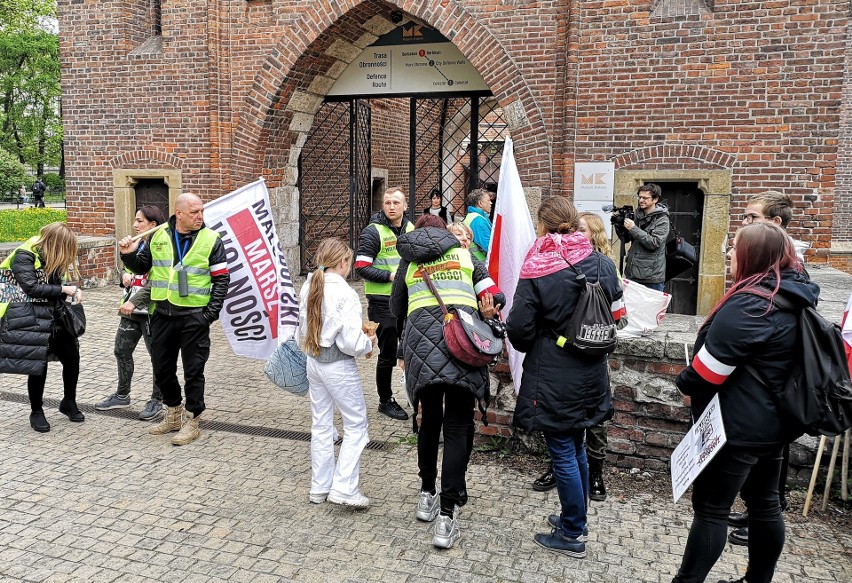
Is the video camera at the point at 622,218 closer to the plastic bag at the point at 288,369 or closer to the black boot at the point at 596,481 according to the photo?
the black boot at the point at 596,481

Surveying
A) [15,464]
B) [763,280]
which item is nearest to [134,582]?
[15,464]

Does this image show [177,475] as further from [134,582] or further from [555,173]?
[555,173]

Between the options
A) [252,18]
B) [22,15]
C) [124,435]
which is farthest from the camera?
[22,15]

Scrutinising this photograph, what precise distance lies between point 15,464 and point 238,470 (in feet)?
5.03

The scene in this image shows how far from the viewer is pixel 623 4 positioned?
939 cm

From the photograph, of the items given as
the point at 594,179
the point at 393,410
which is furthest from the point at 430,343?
the point at 594,179

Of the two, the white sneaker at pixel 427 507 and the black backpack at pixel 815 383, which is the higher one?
the black backpack at pixel 815 383

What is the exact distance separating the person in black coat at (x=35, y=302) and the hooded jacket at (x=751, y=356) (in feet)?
15.0

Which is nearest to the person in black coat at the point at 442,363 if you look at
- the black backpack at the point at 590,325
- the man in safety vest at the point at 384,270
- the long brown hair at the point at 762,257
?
the black backpack at the point at 590,325

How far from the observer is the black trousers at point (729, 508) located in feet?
10.1

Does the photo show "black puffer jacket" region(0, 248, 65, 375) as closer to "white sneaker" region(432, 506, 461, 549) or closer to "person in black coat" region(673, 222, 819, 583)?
"white sneaker" region(432, 506, 461, 549)

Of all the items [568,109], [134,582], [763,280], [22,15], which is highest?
[22,15]

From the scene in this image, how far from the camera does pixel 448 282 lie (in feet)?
13.2

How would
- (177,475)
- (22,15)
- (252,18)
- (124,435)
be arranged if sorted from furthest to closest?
1. (22,15)
2. (252,18)
3. (124,435)
4. (177,475)
